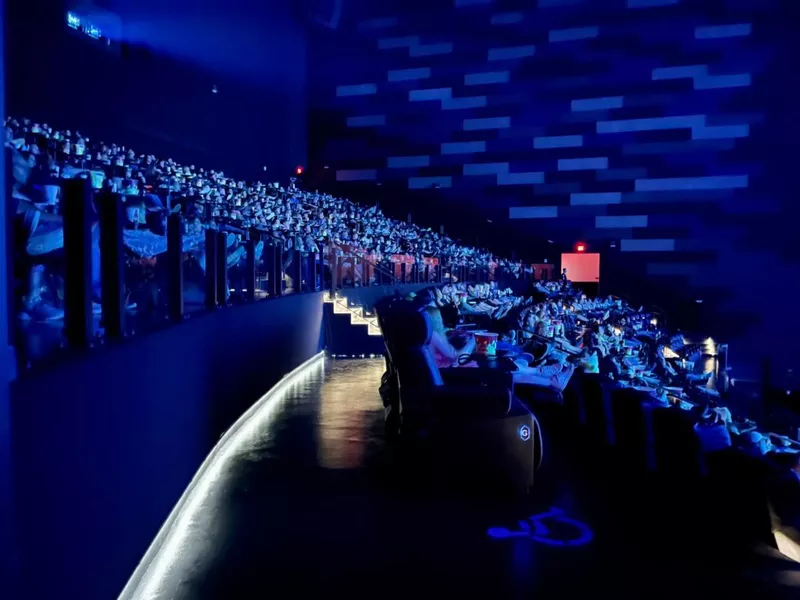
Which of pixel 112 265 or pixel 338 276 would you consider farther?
pixel 338 276

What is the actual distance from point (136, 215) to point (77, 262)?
59 centimetres

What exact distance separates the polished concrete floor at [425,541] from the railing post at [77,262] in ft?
2.99

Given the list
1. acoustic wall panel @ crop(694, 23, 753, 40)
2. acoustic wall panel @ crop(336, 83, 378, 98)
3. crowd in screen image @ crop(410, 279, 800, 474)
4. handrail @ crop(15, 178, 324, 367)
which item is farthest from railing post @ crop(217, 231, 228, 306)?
acoustic wall panel @ crop(694, 23, 753, 40)

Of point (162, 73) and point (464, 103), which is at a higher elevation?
point (464, 103)

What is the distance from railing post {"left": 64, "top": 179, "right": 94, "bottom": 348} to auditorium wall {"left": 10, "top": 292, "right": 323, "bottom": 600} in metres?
0.08

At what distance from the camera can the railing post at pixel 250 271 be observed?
4480mm

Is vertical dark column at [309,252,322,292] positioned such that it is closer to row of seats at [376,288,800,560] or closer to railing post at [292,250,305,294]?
railing post at [292,250,305,294]

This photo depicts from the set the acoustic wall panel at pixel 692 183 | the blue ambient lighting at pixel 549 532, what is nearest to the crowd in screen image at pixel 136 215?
the blue ambient lighting at pixel 549 532

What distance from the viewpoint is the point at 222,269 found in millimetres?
3775

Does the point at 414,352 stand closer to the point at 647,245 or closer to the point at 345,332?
the point at 345,332

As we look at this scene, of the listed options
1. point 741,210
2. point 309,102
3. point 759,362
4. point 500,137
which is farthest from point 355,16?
point 759,362

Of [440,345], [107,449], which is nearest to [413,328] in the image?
[440,345]

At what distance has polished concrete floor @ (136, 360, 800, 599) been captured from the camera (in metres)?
2.01

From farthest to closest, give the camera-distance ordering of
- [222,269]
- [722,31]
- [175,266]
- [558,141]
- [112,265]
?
1. [558,141]
2. [722,31]
3. [222,269]
4. [175,266]
5. [112,265]
